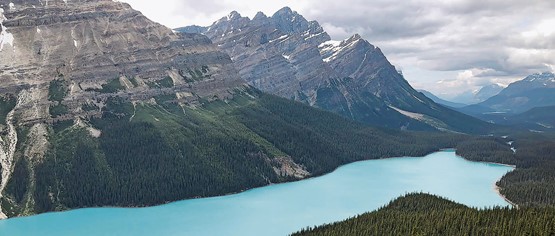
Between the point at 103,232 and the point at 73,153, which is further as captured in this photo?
the point at 73,153

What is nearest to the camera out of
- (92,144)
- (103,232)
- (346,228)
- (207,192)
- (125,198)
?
(346,228)

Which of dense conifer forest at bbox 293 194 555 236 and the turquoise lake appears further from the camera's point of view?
the turquoise lake

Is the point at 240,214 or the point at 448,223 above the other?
the point at 448,223

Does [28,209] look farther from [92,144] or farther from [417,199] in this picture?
[417,199]

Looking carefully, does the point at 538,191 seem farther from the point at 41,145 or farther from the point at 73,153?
the point at 41,145

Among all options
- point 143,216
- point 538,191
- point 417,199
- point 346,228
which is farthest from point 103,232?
point 538,191

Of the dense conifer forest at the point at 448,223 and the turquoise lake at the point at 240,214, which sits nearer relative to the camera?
the dense conifer forest at the point at 448,223

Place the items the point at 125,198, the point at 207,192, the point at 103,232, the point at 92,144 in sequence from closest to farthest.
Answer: the point at 103,232
the point at 125,198
the point at 207,192
the point at 92,144

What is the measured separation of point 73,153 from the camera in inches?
7215

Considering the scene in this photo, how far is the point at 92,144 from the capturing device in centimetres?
19200

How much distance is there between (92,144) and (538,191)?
150 meters

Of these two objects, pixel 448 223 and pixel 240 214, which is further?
pixel 240 214

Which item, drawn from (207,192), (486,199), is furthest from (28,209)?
(486,199)

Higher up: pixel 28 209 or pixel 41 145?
pixel 41 145
